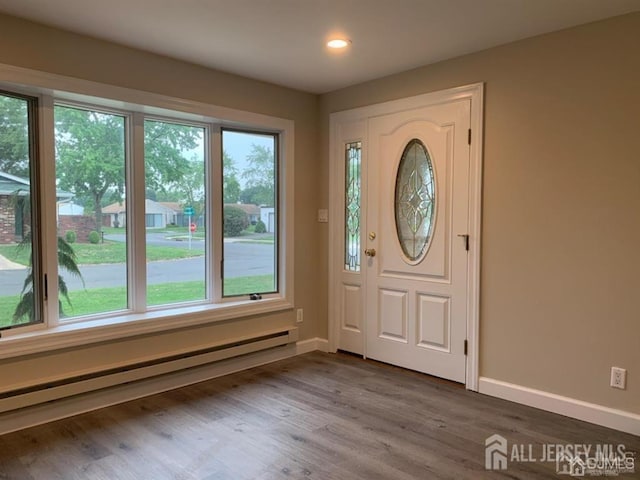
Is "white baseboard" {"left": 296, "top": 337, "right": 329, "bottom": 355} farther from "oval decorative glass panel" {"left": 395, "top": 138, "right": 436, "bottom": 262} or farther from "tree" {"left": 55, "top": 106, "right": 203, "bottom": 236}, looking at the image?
"tree" {"left": 55, "top": 106, "right": 203, "bottom": 236}

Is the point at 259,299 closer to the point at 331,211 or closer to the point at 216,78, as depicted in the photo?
the point at 331,211

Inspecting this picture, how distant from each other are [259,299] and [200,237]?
0.75 meters

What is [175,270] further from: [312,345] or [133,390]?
[312,345]

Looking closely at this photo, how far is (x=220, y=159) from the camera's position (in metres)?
3.76

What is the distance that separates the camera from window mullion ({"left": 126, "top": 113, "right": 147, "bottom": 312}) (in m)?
3.25

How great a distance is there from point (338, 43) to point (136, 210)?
182cm

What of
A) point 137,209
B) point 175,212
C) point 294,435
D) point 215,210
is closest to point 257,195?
point 215,210

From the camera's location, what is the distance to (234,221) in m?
3.88

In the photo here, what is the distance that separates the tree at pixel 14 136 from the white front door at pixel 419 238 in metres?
2.48

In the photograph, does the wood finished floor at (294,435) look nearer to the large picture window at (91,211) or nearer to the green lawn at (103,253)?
the large picture window at (91,211)

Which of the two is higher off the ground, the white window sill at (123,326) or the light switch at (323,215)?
the light switch at (323,215)

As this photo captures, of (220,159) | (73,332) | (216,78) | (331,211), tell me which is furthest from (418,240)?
(73,332)

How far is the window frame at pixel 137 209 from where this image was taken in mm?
2744

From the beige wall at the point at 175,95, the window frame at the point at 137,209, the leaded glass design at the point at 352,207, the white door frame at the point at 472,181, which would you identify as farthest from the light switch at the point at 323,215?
the white door frame at the point at 472,181
